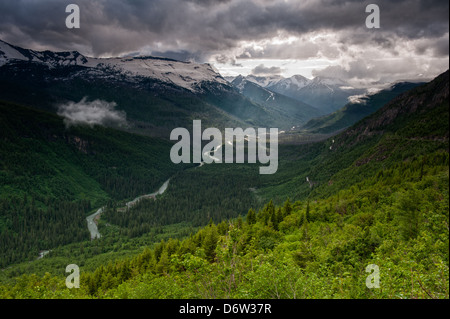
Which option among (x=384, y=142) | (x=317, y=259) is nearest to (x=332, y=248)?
(x=317, y=259)

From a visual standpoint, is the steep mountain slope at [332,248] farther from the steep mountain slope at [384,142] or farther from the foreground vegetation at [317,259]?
the steep mountain slope at [384,142]

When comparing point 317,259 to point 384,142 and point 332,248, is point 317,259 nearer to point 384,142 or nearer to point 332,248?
point 332,248

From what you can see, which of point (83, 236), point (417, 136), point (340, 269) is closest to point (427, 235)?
point (340, 269)

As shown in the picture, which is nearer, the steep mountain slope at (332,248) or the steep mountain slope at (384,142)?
the steep mountain slope at (332,248)

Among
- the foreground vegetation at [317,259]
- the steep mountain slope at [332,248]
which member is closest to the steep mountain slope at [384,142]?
the steep mountain slope at [332,248]

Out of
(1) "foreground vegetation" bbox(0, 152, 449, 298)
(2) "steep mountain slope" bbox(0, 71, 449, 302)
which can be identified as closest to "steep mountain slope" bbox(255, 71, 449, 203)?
(2) "steep mountain slope" bbox(0, 71, 449, 302)

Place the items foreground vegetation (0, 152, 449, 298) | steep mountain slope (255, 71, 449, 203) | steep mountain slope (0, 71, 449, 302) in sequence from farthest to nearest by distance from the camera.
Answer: steep mountain slope (255, 71, 449, 203), steep mountain slope (0, 71, 449, 302), foreground vegetation (0, 152, 449, 298)

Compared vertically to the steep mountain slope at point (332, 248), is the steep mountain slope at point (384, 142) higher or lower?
higher

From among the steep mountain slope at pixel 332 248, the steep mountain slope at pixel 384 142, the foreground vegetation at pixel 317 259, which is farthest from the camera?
the steep mountain slope at pixel 384 142

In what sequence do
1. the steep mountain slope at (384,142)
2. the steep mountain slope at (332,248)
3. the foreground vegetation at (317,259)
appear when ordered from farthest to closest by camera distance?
the steep mountain slope at (384,142), the steep mountain slope at (332,248), the foreground vegetation at (317,259)

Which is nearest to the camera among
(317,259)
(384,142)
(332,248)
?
(332,248)

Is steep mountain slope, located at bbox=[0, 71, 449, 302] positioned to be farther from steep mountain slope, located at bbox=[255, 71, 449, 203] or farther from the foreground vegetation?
steep mountain slope, located at bbox=[255, 71, 449, 203]
